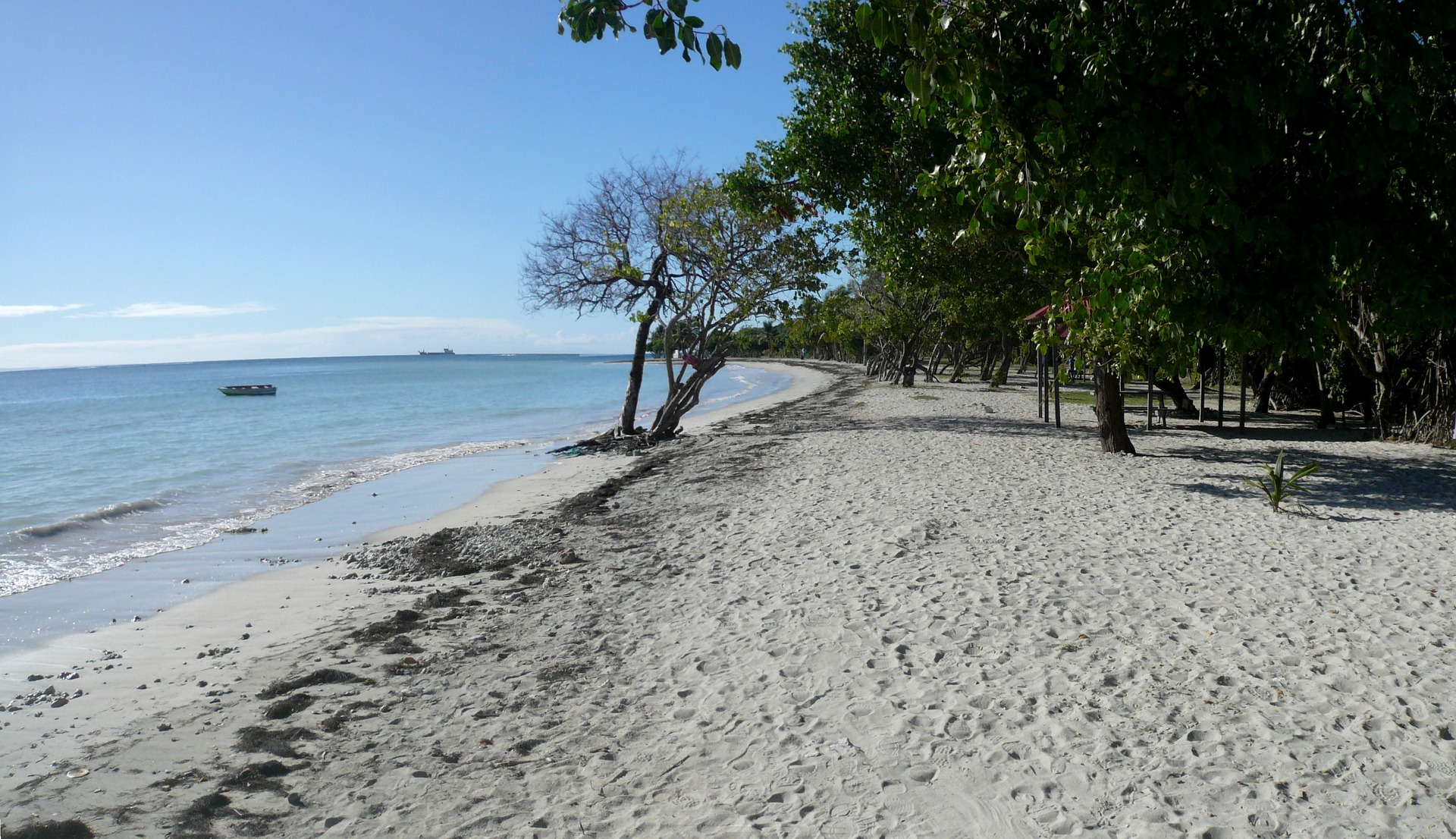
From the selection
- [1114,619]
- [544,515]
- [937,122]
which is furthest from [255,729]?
[937,122]

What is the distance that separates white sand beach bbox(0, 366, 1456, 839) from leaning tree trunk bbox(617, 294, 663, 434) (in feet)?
35.2

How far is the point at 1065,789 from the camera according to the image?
362 centimetres

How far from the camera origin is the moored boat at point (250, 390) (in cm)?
5525

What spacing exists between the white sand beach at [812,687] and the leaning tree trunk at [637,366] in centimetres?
1074

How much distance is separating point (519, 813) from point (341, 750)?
132 centimetres

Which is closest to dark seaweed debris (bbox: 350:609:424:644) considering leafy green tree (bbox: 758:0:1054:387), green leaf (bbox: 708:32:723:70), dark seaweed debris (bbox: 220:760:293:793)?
dark seaweed debris (bbox: 220:760:293:793)

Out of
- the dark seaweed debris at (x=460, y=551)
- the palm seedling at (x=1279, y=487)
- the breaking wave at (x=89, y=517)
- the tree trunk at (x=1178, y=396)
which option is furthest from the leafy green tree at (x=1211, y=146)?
the breaking wave at (x=89, y=517)

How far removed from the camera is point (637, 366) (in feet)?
65.9

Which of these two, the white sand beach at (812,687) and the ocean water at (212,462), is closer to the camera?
the white sand beach at (812,687)

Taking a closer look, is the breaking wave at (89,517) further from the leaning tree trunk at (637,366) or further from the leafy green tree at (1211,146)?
the leafy green tree at (1211,146)

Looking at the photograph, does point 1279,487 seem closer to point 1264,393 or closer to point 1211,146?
point 1211,146

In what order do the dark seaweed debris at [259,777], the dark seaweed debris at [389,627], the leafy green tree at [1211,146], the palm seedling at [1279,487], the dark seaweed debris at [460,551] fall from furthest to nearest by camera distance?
the palm seedling at [1279,487]
the dark seaweed debris at [460,551]
the dark seaweed debris at [389,627]
the leafy green tree at [1211,146]
the dark seaweed debris at [259,777]

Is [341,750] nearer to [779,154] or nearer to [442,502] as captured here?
[442,502]

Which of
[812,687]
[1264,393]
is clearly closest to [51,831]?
[812,687]
